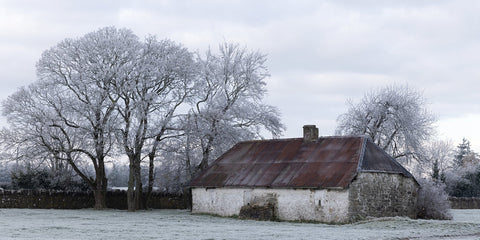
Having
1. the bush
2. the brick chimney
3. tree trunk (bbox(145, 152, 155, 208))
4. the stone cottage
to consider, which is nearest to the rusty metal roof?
the stone cottage

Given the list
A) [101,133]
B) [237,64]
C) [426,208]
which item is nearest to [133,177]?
[101,133]

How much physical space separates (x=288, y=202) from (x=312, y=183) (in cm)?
189

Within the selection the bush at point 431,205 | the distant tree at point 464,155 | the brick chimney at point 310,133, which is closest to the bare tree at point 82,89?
the brick chimney at point 310,133

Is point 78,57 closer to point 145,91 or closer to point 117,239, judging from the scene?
point 145,91

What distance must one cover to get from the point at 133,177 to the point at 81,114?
249 inches

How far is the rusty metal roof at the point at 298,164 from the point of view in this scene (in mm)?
36281

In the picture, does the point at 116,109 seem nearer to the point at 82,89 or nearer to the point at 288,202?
the point at 82,89

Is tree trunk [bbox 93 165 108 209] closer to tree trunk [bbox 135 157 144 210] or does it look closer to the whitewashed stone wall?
tree trunk [bbox 135 157 144 210]

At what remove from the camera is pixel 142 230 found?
90.8 ft

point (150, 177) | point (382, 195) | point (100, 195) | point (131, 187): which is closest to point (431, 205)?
point (382, 195)

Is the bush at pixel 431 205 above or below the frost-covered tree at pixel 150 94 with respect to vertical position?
below

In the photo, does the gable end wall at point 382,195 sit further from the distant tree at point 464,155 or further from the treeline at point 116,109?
the distant tree at point 464,155

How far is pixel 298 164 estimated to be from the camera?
39250mm

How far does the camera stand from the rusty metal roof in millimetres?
36281
